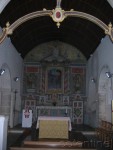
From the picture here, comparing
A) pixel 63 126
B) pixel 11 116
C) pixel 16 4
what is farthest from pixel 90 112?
pixel 16 4

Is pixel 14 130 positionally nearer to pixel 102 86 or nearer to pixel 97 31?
pixel 102 86

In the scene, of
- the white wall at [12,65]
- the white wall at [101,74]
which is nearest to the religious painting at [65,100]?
the white wall at [101,74]

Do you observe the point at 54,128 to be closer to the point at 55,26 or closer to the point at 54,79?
the point at 55,26

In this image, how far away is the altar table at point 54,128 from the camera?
37.9 ft

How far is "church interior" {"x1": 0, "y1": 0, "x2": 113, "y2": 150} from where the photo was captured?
40.6 feet

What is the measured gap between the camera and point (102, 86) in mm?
Result: 15664

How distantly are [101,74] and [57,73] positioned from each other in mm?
5302

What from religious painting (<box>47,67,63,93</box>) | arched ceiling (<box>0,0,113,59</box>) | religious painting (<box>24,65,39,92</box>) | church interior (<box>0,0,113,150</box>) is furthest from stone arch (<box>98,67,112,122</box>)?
religious painting (<box>24,65,39,92</box>)

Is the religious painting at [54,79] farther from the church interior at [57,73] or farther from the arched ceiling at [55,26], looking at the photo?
the arched ceiling at [55,26]

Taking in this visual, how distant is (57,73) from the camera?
20109 millimetres

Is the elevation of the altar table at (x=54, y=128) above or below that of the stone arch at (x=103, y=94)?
below

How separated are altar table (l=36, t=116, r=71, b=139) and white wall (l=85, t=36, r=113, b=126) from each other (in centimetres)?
260

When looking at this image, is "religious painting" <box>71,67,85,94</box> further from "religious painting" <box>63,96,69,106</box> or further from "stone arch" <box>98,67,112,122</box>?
"stone arch" <box>98,67,112,122</box>

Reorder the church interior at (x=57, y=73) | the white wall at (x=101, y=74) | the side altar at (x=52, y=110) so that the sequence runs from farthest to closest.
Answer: the side altar at (x=52, y=110) < the white wall at (x=101, y=74) < the church interior at (x=57, y=73)
